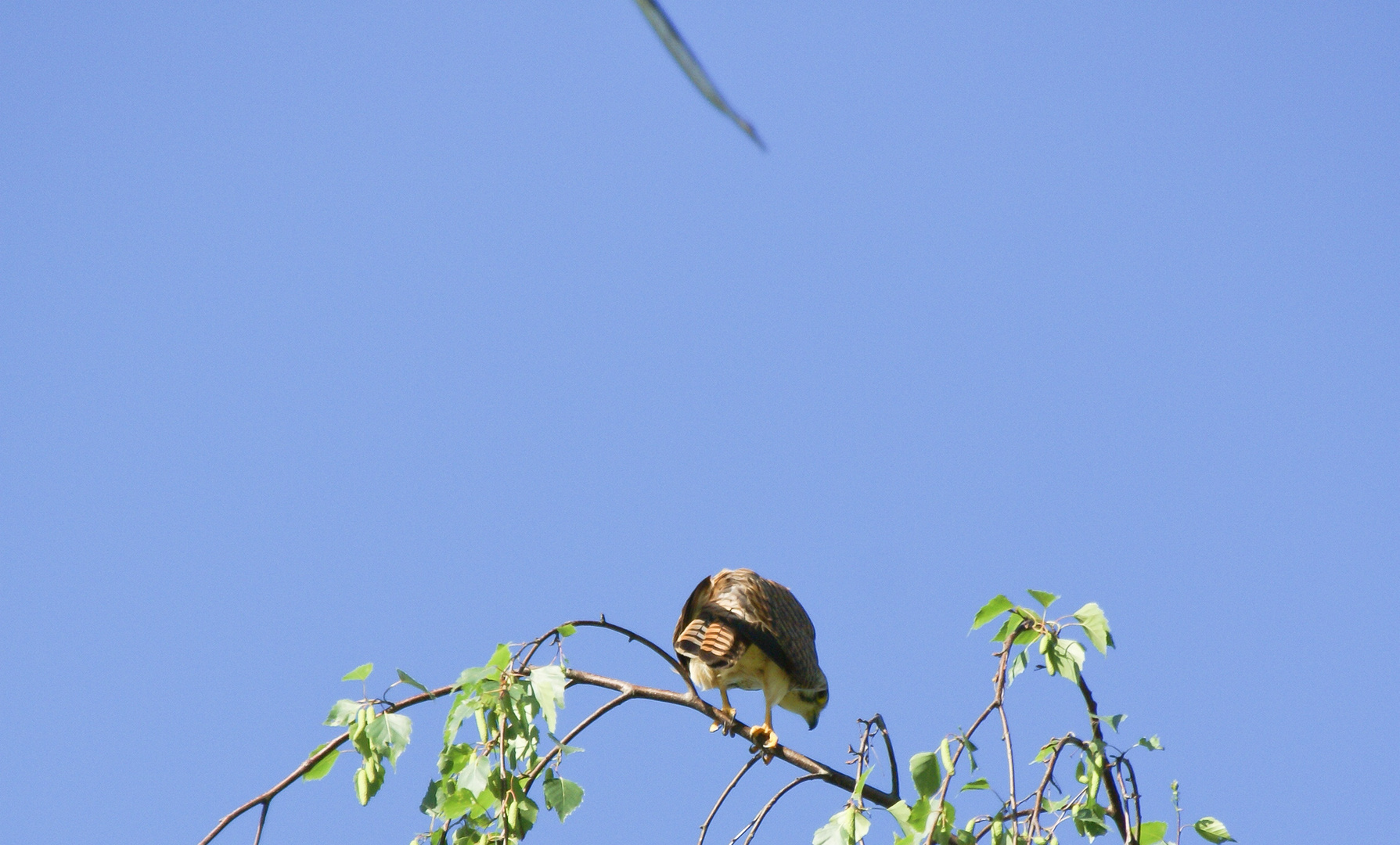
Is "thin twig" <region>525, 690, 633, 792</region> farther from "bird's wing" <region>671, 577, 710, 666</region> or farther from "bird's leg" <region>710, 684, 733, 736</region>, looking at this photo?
"bird's wing" <region>671, 577, 710, 666</region>

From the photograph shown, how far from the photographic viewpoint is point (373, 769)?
2863mm

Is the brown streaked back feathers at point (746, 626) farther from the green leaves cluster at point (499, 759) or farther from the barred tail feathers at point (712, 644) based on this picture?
the green leaves cluster at point (499, 759)

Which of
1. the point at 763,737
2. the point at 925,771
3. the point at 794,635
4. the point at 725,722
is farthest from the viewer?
the point at 794,635

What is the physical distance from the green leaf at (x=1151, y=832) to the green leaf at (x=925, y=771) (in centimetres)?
57

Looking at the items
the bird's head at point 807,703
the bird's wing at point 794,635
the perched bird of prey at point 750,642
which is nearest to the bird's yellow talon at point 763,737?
the perched bird of prey at point 750,642

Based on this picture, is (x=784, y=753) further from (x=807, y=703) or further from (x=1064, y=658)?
(x=807, y=703)

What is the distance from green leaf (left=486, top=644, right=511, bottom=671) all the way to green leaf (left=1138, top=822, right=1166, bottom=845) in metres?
1.48

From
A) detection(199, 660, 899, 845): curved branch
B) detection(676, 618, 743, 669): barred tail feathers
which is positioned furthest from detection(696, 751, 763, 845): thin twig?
detection(676, 618, 743, 669): barred tail feathers

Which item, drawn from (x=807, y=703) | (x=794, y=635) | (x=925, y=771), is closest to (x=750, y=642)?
(x=794, y=635)

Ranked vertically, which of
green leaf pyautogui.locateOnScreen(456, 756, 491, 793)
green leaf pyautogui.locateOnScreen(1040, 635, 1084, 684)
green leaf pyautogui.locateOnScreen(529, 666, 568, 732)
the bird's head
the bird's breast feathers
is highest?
green leaf pyautogui.locateOnScreen(1040, 635, 1084, 684)

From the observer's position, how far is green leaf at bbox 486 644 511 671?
9.02 feet

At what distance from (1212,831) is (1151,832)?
0.83ft

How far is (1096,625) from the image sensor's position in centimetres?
269

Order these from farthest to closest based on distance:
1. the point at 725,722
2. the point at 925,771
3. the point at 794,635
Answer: the point at 794,635
the point at 725,722
the point at 925,771
